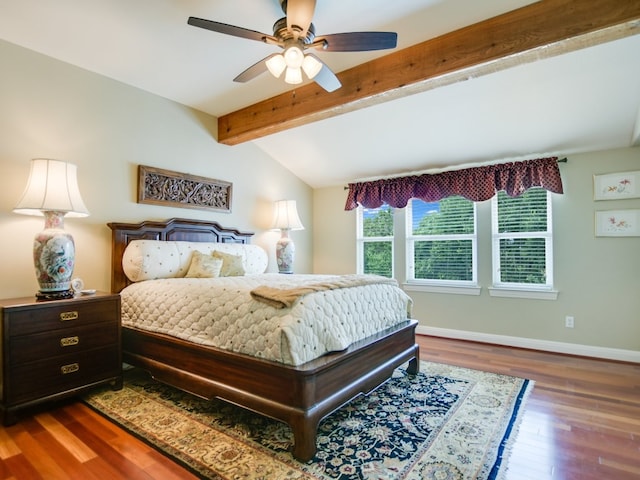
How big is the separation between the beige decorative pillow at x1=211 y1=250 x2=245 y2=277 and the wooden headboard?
386mm

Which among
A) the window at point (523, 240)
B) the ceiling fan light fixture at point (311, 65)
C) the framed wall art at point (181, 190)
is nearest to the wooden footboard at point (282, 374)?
the framed wall art at point (181, 190)

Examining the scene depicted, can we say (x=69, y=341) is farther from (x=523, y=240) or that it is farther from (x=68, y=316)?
(x=523, y=240)

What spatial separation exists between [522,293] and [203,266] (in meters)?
3.53

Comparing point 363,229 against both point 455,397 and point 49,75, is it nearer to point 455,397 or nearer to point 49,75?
point 455,397

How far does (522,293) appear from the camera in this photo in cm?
400

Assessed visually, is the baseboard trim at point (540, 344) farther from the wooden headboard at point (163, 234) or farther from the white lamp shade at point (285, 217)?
the wooden headboard at point (163, 234)

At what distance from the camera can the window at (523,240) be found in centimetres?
396

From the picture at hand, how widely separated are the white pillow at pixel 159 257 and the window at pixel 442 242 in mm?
2509

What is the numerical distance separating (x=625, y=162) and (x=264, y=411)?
414cm

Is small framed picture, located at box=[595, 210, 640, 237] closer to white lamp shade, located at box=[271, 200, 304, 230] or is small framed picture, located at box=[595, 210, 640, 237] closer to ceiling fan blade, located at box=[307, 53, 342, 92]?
ceiling fan blade, located at box=[307, 53, 342, 92]

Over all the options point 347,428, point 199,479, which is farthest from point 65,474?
point 347,428

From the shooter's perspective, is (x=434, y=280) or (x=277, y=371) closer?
(x=277, y=371)

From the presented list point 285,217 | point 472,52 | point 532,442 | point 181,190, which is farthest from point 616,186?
point 181,190

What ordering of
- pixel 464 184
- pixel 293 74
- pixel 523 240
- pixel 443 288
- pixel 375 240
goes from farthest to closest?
pixel 375 240 → pixel 443 288 → pixel 464 184 → pixel 523 240 → pixel 293 74
